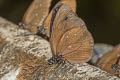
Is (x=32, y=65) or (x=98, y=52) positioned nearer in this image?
(x=32, y=65)

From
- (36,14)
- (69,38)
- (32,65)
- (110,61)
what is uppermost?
(36,14)

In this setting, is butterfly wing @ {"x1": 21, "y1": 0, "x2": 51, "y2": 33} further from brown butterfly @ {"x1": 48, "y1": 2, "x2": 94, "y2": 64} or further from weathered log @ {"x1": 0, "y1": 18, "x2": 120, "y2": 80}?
brown butterfly @ {"x1": 48, "y1": 2, "x2": 94, "y2": 64}

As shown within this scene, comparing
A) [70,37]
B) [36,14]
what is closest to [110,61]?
[70,37]

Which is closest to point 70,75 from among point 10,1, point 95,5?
point 95,5

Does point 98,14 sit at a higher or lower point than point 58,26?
higher

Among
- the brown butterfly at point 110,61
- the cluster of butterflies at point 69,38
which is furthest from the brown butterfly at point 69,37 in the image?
the brown butterfly at point 110,61

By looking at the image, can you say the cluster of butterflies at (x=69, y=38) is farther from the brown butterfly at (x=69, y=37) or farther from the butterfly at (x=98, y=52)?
the butterfly at (x=98, y=52)

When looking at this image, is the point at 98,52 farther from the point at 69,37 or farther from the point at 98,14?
the point at 98,14
